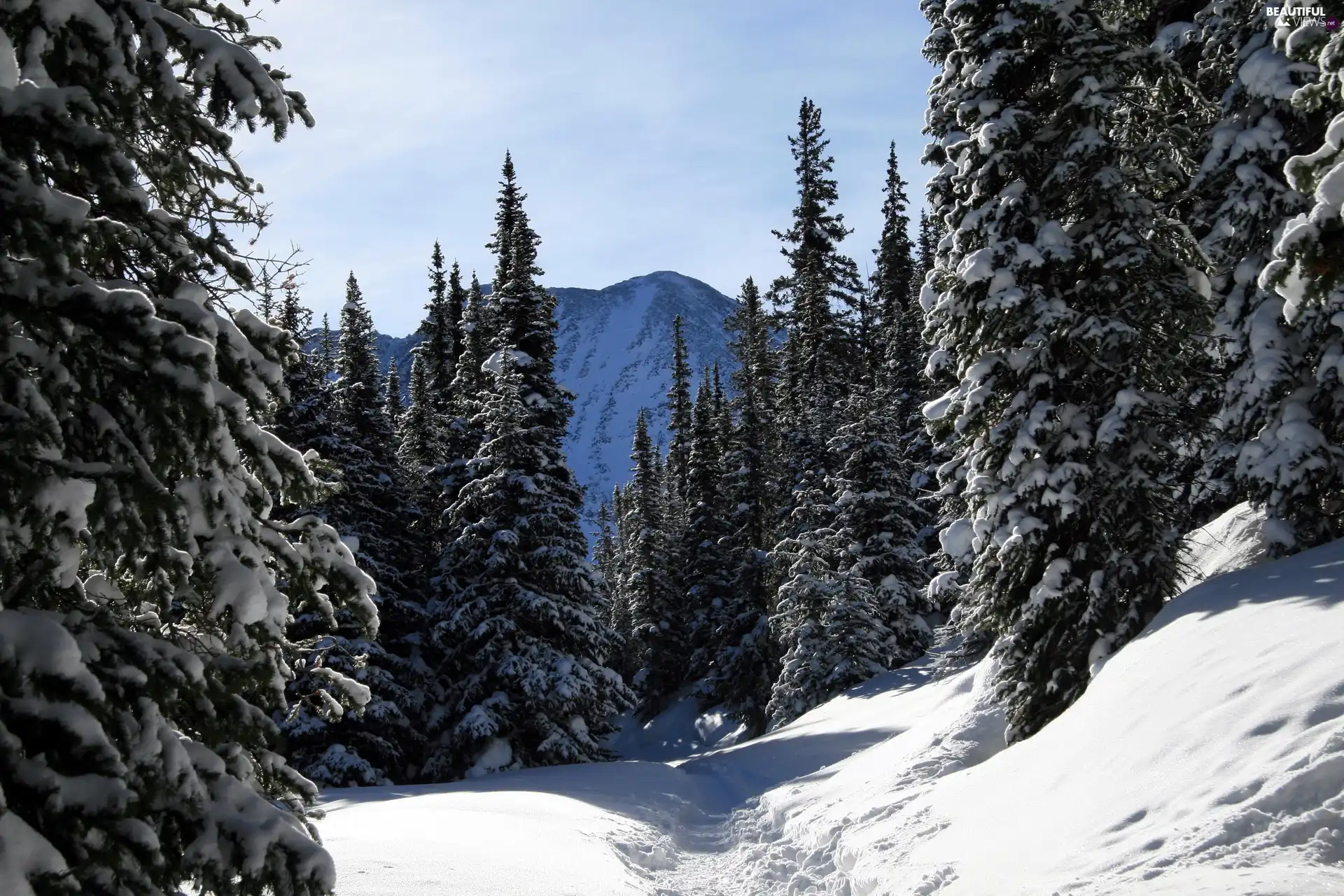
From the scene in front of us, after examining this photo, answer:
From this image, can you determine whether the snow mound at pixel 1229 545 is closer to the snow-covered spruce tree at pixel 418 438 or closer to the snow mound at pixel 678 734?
the snow-covered spruce tree at pixel 418 438

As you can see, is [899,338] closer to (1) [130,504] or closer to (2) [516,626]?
(2) [516,626]

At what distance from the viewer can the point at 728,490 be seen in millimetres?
46375

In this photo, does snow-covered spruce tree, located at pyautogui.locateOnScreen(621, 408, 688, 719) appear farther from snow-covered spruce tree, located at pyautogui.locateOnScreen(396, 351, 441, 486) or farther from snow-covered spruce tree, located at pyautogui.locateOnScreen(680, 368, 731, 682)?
snow-covered spruce tree, located at pyautogui.locateOnScreen(396, 351, 441, 486)

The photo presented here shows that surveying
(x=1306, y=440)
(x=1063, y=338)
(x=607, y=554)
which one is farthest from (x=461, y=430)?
(x=607, y=554)

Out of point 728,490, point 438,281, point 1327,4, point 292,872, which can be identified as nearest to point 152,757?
point 292,872

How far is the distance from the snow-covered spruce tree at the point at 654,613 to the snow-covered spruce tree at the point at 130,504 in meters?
45.9

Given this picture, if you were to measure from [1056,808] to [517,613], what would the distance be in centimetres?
1873

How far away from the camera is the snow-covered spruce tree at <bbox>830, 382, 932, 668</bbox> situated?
32750 millimetres

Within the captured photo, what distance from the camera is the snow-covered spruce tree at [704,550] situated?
45500 mm

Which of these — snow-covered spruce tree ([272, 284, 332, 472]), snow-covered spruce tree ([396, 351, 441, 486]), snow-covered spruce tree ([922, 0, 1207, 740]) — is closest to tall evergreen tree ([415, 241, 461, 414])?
snow-covered spruce tree ([396, 351, 441, 486])

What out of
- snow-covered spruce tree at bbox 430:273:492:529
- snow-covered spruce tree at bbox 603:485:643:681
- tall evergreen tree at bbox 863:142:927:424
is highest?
tall evergreen tree at bbox 863:142:927:424

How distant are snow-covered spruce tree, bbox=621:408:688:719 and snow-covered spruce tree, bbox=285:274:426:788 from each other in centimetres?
2113

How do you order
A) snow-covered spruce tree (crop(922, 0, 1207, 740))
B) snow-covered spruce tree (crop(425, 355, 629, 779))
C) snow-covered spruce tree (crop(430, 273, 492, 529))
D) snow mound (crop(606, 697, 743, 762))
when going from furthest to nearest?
snow mound (crop(606, 697, 743, 762)) < snow-covered spruce tree (crop(430, 273, 492, 529)) < snow-covered spruce tree (crop(425, 355, 629, 779)) < snow-covered spruce tree (crop(922, 0, 1207, 740))

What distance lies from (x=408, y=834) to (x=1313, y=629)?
9042 mm
